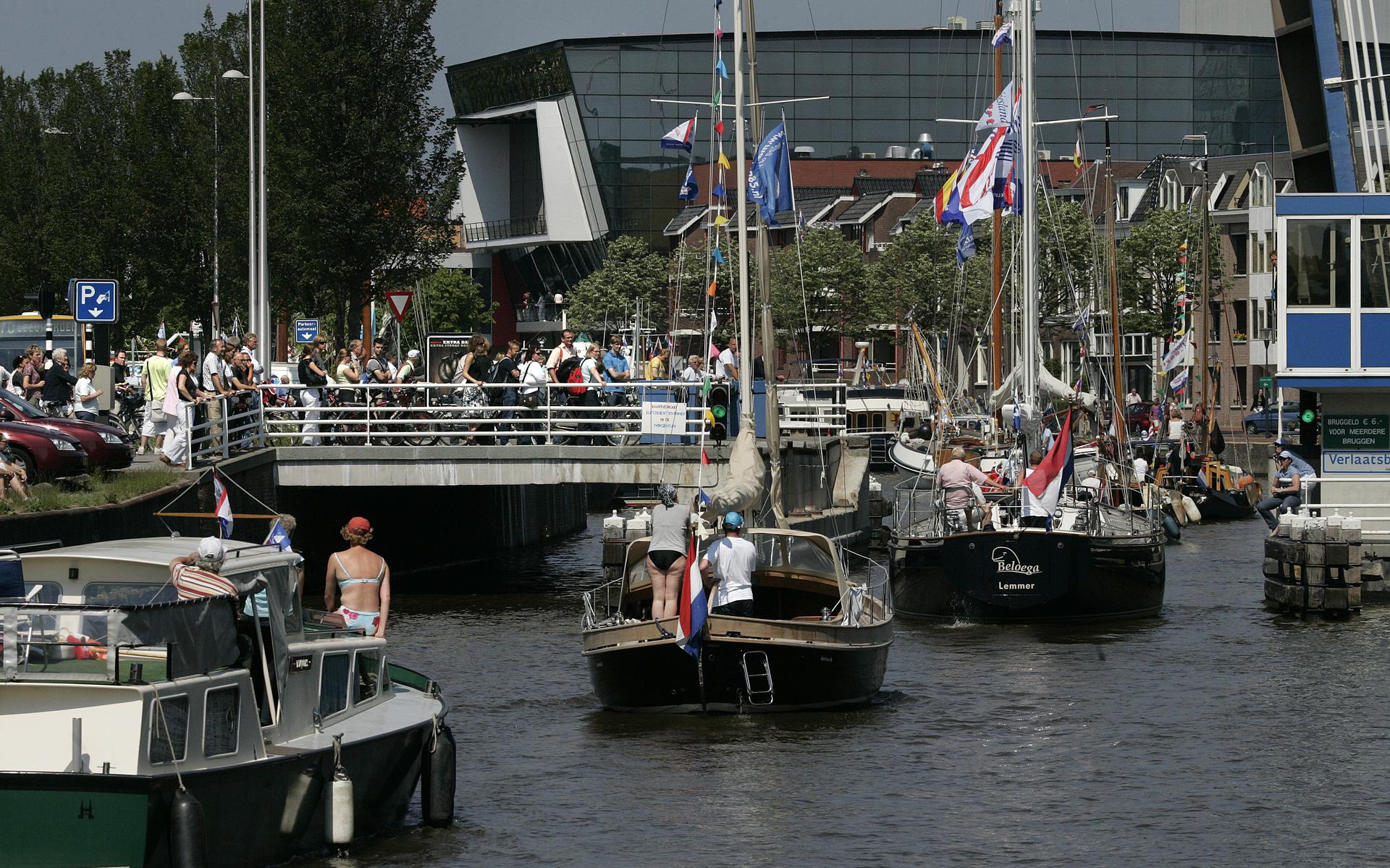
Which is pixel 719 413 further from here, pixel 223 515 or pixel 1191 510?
pixel 1191 510

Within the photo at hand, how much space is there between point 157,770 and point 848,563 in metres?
27.6

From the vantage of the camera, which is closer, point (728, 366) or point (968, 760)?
point (968, 760)

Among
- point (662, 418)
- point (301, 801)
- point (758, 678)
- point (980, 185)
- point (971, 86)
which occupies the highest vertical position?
point (971, 86)

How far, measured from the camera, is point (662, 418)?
106 ft

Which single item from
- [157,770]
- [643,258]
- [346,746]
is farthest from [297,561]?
[643,258]

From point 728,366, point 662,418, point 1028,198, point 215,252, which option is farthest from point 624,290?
point 662,418

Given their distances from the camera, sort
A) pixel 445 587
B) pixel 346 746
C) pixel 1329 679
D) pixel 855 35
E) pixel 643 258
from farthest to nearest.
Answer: pixel 855 35
pixel 643 258
pixel 445 587
pixel 1329 679
pixel 346 746

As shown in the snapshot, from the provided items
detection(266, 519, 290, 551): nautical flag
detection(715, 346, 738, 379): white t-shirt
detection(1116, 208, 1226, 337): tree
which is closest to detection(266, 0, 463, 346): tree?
detection(715, 346, 738, 379): white t-shirt

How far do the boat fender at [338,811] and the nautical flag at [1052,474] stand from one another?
14698 mm

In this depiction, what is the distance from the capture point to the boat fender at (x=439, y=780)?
14961mm

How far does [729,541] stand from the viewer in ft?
66.3

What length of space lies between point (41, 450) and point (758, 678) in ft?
35.4

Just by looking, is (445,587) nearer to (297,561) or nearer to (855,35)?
(297,561)

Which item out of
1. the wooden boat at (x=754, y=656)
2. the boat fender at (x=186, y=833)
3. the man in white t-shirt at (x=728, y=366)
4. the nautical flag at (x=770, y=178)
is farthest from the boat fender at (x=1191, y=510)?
the boat fender at (x=186, y=833)
